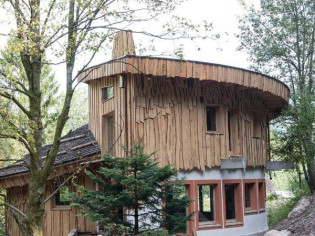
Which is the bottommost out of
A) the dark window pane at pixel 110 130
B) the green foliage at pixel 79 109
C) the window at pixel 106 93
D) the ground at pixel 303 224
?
the ground at pixel 303 224

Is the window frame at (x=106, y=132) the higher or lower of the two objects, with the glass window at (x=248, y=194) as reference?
higher

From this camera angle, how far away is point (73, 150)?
16031mm

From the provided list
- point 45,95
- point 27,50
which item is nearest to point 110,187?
point 27,50

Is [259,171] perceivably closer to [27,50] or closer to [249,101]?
[249,101]

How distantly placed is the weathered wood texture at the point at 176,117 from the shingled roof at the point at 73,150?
0.42 meters

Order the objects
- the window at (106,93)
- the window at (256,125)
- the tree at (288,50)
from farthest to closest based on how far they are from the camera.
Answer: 1. the tree at (288,50)
2. the window at (256,125)
3. the window at (106,93)

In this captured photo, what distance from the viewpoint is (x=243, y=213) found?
16.6 metres

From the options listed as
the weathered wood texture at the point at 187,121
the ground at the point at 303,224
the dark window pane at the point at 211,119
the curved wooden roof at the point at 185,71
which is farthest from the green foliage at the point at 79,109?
the ground at the point at 303,224

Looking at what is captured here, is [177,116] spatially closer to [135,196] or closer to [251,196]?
[135,196]

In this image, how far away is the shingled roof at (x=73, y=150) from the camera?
49.8 feet

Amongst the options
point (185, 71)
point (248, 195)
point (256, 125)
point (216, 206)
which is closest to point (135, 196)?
point (185, 71)

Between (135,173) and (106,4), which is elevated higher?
(106,4)

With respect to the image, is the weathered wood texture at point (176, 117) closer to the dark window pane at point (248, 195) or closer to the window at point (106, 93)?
the window at point (106, 93)

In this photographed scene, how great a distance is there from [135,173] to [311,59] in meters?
14.6
